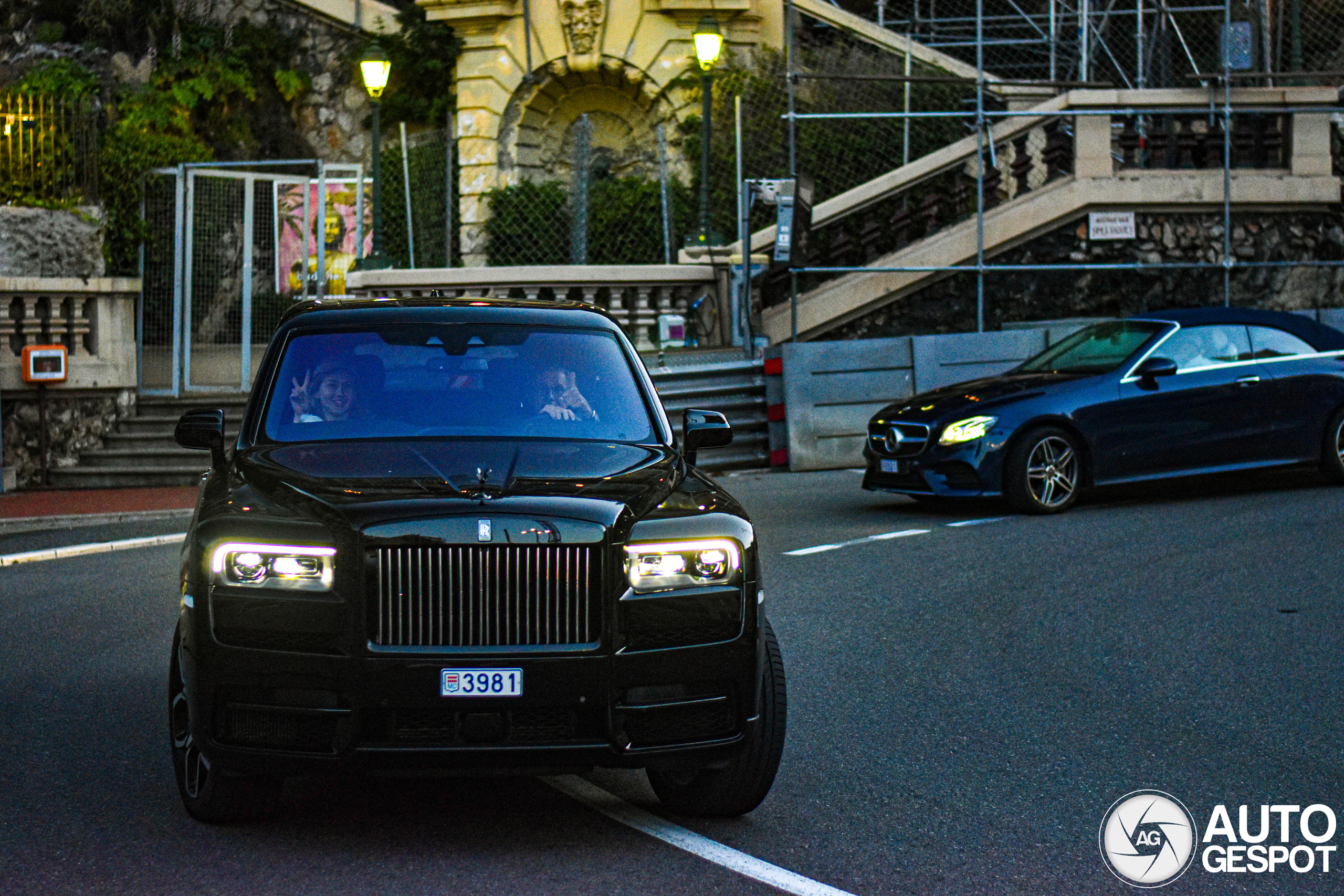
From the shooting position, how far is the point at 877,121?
Answer: 24.6 m

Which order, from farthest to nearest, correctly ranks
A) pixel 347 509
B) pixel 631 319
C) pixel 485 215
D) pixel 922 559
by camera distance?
1. pixel 485 215
2. pixel 631 319
3. pixel 922 559
4. pixel 347 509

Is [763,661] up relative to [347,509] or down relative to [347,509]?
down

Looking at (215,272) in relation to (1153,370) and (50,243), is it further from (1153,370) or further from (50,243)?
(1153,370)

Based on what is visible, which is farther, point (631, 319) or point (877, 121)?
point (877, 121)

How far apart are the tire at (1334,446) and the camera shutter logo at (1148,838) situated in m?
9.48

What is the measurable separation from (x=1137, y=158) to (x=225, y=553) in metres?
19.1

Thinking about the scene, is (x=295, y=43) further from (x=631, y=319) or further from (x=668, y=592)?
(x=668, y=592)

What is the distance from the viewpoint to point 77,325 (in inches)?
748

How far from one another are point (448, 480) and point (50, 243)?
606 inches

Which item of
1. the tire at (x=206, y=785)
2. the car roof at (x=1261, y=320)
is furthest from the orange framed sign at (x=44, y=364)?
the tire at (x=206, y=785)

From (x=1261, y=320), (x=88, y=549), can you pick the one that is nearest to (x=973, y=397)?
(x=1261, y=320)

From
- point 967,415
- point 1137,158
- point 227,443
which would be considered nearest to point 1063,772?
point 967,415

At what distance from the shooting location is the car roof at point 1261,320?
1438cm

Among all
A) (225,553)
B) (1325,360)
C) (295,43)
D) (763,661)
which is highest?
(295,43)
